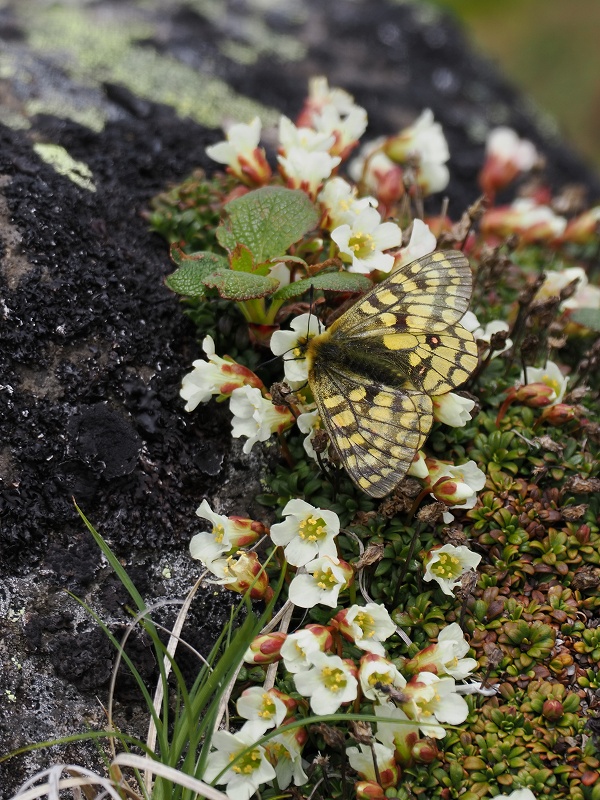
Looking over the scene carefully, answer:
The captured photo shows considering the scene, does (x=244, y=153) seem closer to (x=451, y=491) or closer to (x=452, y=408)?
(x=452, y=408)

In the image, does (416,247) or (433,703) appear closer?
(433,703)

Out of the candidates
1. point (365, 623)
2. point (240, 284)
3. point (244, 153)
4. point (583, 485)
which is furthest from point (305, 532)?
point (244, 153)

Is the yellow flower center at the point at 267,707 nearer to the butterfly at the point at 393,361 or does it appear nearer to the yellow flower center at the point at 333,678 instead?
the yellow flower center at the point at 333,678

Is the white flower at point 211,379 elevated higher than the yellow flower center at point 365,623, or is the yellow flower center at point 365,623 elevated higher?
the white flower at point 211,379

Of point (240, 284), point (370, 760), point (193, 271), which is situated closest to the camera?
point (370, 760)

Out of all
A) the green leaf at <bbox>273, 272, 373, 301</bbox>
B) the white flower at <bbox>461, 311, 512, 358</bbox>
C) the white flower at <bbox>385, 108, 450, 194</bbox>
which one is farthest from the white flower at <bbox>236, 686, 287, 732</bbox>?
the white flower at <bbox>385, 108, 450, 194</bbox>

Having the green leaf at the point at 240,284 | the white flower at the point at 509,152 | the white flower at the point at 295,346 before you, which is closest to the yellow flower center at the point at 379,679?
the white flower at the point at 295,346
